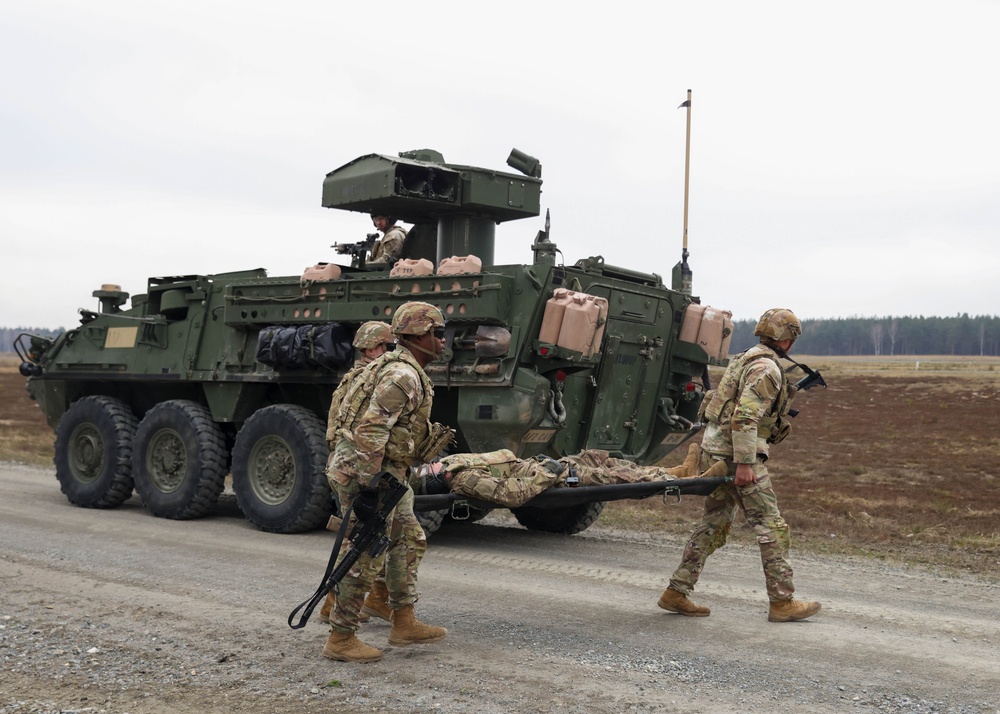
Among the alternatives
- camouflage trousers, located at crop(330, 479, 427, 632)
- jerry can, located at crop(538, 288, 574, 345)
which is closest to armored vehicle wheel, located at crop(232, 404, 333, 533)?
jerry can, located at crop(538, 288, 574, 345)

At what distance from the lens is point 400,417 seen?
18.6ft

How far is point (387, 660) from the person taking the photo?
5703mm

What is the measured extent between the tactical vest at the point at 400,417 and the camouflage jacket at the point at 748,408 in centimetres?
199

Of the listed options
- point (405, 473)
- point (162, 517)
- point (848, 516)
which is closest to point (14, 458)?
point (162, 517)

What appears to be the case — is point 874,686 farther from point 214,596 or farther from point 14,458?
point 14,458

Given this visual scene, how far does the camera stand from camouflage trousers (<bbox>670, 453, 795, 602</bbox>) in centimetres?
657

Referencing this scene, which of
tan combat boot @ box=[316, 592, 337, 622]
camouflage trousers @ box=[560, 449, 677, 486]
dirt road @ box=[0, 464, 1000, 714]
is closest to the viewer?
dirt road @ box=[0, 464, 1000, 714]

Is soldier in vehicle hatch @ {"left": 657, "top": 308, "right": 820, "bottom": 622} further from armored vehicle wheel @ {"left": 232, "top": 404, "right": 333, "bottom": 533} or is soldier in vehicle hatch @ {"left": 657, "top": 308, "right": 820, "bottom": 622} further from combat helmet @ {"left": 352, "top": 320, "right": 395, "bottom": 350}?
armored vehicle wheel @ {"left": 232, "top": 404, "right": 333, "bottom": 533}

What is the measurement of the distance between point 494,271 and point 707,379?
2474mm

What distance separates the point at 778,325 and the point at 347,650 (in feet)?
10.6

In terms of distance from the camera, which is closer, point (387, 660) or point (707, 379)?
point (387, 660)

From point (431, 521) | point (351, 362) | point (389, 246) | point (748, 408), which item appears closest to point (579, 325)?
point (431, 521)

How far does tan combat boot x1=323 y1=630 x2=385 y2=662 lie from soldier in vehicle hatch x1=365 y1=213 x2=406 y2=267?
5757 millimetres

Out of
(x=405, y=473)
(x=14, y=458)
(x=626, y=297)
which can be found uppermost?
(x=626, y=297)
